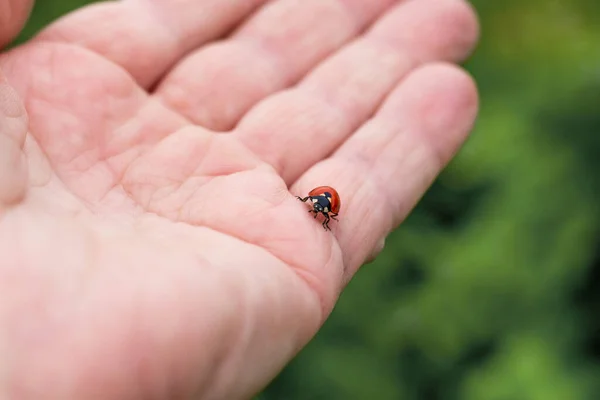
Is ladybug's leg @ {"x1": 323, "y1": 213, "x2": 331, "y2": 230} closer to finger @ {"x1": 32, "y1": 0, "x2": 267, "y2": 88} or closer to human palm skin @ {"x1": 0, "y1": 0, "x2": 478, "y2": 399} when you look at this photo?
human palm skin @ {"x1": 0, "y1": 0, "x2": 478, "y2": 399}

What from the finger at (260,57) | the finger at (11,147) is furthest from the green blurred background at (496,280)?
the finger at (11,147)

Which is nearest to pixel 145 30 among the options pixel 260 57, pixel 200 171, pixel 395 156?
pixel 260 57

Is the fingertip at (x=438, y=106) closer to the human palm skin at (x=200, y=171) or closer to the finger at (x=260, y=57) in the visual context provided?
the human palm skin at (x=200, y=171)

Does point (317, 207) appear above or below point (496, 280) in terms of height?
above

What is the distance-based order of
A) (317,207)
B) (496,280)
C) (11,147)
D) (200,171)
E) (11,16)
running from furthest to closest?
(496,280) < (11,16) < (200,171) < (317,207) < (11,147)

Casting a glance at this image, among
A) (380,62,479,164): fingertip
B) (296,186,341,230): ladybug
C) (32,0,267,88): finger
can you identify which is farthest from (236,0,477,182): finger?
(32,0,267,88): finger

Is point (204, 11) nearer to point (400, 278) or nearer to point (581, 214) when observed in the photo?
point (400, 278)

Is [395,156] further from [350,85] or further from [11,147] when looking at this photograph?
[11,147]
